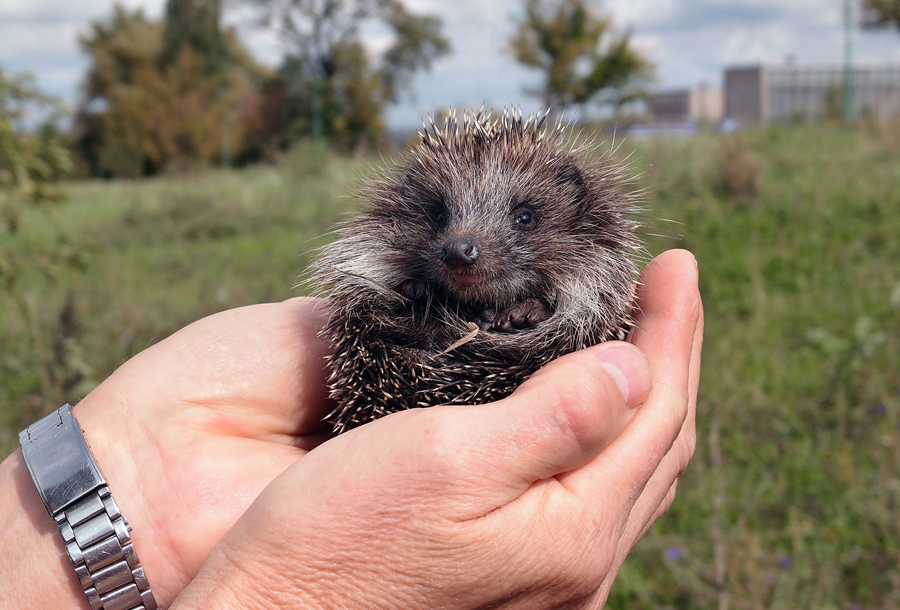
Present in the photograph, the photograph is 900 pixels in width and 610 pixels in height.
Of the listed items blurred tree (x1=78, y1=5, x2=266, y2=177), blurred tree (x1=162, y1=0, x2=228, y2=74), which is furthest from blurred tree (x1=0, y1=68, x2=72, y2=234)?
blurred tree (x1=162, y1=0, x2=228, y2=74)

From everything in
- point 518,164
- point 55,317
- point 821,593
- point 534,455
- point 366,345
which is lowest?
point 821,593

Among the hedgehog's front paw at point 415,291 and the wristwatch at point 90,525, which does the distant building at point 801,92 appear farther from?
the wristwatch at point 90,525

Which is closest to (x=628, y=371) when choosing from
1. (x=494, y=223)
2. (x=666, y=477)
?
(x=666, y=477)

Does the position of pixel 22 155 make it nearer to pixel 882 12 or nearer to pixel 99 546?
pixel 99 546

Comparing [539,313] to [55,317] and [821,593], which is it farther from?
[55,317]

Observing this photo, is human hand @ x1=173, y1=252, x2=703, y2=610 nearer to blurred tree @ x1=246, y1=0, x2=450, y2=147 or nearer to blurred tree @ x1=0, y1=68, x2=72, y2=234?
blurred tree @ x1=0, y1=68, x2=72, y2=234

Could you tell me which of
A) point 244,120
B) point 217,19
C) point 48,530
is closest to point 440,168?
point 48,530
